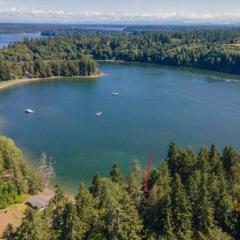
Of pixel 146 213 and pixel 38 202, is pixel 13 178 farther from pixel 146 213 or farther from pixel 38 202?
pixel 146 213

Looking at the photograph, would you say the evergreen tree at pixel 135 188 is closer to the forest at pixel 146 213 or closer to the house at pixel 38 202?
the forest at pixel 146 213

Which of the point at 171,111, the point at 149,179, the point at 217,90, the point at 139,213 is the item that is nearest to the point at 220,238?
the point at 139,213

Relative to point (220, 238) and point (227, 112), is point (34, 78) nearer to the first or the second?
point (227, 112)

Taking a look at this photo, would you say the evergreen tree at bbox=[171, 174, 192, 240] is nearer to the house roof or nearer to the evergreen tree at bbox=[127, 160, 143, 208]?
the evergreen tree at bbox=[127, 160, 143, 208]

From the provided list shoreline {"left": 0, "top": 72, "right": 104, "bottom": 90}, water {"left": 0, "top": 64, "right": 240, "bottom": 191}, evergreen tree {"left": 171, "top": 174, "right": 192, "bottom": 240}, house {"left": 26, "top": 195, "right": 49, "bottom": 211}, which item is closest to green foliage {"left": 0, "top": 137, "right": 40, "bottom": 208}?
house {"left": 26, "top": 195, "right": 49, "bottom": 211}

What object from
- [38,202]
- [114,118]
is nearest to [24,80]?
[114,118]
